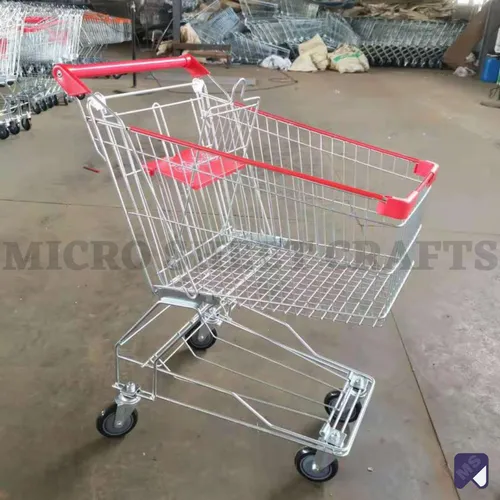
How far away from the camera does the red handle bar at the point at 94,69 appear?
150cm

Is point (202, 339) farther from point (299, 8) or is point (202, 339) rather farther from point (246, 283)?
point (299, 8)

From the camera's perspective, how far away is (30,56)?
575 cm

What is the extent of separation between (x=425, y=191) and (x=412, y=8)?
11.1 m

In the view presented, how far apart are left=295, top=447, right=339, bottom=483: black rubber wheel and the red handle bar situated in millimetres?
1258

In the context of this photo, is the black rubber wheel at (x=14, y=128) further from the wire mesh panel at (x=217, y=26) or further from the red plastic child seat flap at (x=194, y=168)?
the wire mesh panel at (x=217, y=26)

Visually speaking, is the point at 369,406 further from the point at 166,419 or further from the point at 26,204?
the point at 26,204

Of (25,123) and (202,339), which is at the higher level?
(25,123)

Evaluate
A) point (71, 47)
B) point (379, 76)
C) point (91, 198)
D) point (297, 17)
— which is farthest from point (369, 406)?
point (297, 17)

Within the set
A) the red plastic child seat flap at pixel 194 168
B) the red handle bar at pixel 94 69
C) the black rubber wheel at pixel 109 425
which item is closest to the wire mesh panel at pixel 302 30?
the red handle bar at pixel 94 69

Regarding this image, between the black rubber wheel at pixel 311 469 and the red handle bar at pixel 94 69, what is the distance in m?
1.26

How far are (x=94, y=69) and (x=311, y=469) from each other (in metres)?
1.39

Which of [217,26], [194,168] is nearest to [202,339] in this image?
[194,168]

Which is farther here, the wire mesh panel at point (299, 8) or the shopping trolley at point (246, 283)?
the wire mesh panel at point (299, 8)

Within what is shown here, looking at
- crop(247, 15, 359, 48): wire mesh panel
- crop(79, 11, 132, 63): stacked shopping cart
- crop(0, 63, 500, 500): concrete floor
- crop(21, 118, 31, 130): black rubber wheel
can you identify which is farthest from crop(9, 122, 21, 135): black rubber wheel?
crop(247, 15, 359, 48): wire mesh panel
